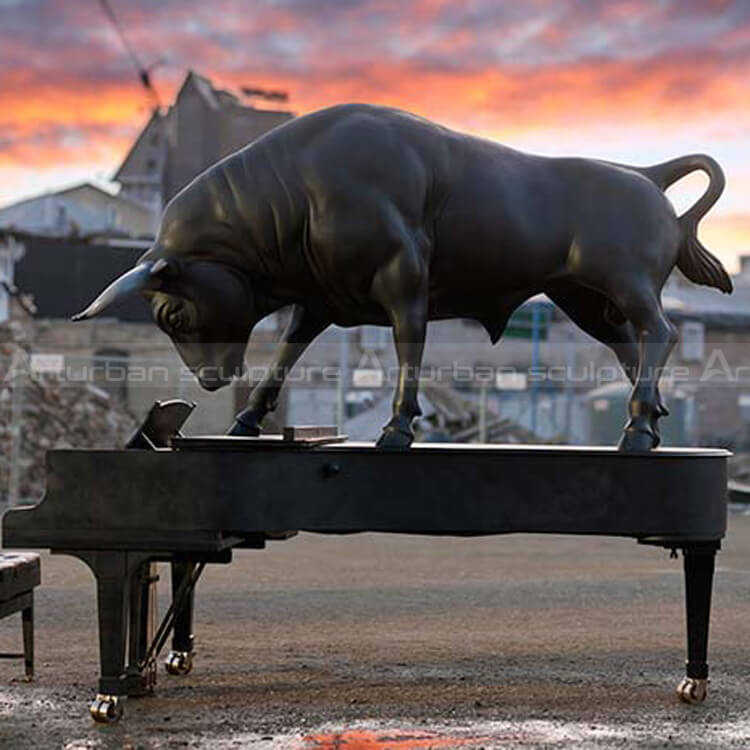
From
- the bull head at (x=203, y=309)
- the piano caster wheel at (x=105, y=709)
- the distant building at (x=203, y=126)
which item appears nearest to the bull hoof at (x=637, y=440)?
the bull head at (x=203, y=309)

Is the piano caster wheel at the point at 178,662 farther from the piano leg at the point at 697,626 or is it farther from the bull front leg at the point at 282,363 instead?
the piano leg at the point at 697,626

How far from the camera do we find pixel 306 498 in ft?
15.4

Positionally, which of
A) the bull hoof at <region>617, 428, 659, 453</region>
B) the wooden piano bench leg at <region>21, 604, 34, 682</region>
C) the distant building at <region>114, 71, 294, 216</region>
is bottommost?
the wooden piano bench leg at <region>21, 604, 34, 682</region>

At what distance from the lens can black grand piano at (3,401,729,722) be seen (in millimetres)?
4648

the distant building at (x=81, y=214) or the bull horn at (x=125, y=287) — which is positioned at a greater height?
the distant building at (x=81, y=214)

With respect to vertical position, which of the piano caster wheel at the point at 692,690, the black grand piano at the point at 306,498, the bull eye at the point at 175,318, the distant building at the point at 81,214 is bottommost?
the piano caster wheel at the point at 692,690

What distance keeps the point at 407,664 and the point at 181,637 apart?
1010 mm

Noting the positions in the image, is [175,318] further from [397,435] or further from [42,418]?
→ [42,418]

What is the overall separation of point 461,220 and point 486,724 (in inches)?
71.8

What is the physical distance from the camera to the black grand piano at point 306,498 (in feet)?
15.3

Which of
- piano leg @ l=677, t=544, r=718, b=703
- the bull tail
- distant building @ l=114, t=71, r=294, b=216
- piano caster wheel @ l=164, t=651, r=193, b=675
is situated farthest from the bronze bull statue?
distant building @ l=114, t=71, r=294, b=216

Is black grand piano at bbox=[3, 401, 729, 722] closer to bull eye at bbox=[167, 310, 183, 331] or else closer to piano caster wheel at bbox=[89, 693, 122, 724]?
piano caster wheel at bbox=[89, 693, 122, 724]

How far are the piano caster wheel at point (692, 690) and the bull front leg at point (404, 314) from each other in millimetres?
1474

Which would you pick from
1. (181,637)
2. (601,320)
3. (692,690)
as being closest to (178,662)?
(181,637)
